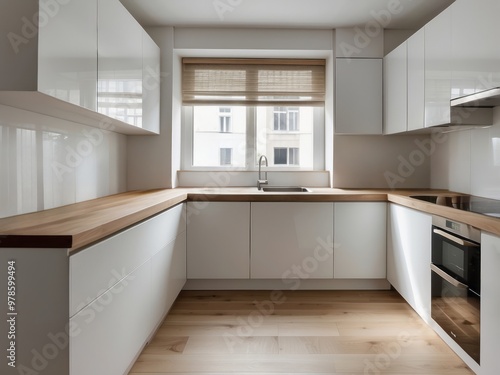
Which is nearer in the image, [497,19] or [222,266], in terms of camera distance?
[497,19]

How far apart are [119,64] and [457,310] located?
233 centimetres

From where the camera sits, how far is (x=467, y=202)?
2.25 meters

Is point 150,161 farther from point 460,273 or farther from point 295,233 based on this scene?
point 460,273

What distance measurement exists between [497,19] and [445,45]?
0.48 m

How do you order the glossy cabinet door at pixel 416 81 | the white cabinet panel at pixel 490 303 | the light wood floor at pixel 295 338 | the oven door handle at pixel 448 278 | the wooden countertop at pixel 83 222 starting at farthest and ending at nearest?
the glossy cabinet door at pixel 416 81 → the light wood floor at pixel 295 338 → the oven door handle at pixel 448 278 → the white cabinet panel at pixel 490 303 → the wooden countertop at pixel 83 222

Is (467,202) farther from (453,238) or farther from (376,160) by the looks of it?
(376,160)

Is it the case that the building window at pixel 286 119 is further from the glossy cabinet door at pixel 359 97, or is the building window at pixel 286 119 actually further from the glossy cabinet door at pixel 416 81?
the glossy cabinet door at pixel 416 81

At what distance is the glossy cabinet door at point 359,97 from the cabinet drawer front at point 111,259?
6.11 feet

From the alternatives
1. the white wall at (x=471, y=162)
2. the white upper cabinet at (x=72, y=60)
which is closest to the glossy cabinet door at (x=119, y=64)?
the white upper cabinet at (x=72, y=60)

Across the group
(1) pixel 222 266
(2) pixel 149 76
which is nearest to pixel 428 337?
(1) pixel 222 266

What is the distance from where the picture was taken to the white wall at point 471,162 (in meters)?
2.31

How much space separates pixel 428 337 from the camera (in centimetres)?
217

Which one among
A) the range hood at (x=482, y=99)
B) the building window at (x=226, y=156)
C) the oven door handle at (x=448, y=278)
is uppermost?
the range hood at (x=482, y=99)

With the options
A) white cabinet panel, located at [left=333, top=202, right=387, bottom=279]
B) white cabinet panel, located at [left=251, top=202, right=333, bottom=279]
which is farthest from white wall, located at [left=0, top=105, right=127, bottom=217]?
white cabinet panel, located at [left=333, top=202, right=387, bottom=279]
